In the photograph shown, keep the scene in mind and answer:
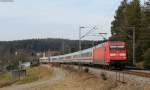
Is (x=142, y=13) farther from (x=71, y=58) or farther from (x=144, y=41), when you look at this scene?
(x=71, y=58)

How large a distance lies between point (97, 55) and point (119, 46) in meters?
7.67

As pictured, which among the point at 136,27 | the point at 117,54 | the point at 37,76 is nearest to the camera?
the point at 117,54

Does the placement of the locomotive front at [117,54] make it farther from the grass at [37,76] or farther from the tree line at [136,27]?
the tree line at [136,27]

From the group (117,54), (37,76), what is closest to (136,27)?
(37,76)

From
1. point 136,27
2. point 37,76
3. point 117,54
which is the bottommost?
point 37,76

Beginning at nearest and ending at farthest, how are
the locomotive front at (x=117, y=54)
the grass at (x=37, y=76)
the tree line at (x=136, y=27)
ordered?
the locomotive front at (x=117, y=54) → the grass at (x=37, y=76) → the tree line at (x=136, y=27)

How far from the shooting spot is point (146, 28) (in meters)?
88.9

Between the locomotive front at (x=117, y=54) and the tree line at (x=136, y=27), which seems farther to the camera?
the tree line at (x=136, y=27)

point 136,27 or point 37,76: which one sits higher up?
point 136,27

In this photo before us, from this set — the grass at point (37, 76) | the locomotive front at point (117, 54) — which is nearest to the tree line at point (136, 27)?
→ the grass at point (37, 76)

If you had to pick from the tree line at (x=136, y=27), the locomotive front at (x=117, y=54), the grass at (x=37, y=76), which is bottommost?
the grass at (x=37, y=76)

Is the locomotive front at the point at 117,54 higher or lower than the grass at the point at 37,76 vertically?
higher

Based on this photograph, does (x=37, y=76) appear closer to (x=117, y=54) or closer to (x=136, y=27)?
(x=117, y=54)

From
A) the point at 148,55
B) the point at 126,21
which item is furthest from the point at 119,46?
the point at 126,21
